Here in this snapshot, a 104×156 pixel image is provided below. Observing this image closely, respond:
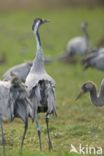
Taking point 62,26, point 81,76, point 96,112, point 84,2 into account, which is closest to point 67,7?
point 84,2

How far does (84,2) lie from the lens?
3962 centimetres

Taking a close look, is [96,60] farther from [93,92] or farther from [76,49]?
[76,49]

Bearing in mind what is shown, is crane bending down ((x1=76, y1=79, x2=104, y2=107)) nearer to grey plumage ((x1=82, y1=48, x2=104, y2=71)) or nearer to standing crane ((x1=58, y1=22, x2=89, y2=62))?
grey plumage ((x1=82, y1=48, x2=104, y2=71))

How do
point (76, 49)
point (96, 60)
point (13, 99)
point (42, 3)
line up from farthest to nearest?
1. point (42, 3)
2. point (76, 49)
3. point (96, 60)
4. point (13, 99)

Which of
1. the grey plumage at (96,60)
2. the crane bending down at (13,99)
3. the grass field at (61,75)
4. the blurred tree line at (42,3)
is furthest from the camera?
the blurred tree line at (42,3)

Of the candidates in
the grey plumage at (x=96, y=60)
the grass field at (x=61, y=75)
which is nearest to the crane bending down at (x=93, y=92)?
the grass field at (x=61, y=75)

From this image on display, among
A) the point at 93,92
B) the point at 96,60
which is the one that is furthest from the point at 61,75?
the point at 93,92

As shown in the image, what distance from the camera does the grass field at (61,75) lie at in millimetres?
11664

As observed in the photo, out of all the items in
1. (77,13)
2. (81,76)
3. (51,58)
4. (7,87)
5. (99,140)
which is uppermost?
(77,13)

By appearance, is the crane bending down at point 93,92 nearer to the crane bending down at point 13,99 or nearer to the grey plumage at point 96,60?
the crane bending down at point 13,99

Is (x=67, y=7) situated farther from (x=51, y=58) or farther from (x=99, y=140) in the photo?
(x=99, y=140)

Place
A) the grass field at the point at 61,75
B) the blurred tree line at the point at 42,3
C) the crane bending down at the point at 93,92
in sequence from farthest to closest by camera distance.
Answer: the blurred tree line at the point at 42,3
the crane bending down at the point at 93,92
the grass field at the point at 61,75

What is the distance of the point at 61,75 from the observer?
22.7m

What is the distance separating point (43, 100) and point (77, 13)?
2704 cm
